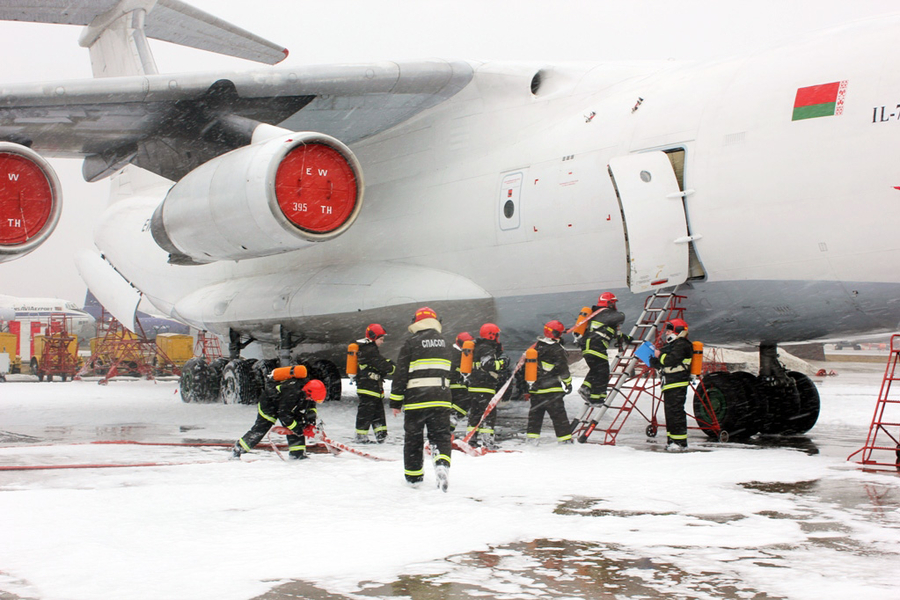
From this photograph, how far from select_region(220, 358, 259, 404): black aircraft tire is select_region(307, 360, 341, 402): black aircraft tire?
0.91 m

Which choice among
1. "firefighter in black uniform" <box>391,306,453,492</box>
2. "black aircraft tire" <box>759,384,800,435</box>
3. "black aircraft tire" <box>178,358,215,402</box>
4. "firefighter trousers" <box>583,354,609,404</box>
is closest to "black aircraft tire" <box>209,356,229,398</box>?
"black aircraft tire" <box>178,358,215,402</box>

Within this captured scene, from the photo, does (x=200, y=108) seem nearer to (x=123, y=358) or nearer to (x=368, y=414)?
Answer: (x=368, y=414)

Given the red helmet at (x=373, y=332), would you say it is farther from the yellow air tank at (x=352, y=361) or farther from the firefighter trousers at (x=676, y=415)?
the firefighter trousers at (x=676, y=415)

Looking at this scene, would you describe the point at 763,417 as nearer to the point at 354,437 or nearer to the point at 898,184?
the point at 898,184

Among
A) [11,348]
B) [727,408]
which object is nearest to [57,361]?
[11,348]

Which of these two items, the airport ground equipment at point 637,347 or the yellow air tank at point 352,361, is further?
the yellow air tank at point 352,361

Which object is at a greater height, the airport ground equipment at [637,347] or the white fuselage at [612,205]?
the white fuselage at [612,205]

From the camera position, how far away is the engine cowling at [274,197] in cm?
820

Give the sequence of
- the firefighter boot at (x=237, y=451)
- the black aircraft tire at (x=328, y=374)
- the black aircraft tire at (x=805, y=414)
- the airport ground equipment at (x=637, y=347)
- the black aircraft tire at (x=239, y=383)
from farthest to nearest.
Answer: the black aircraft tire at (x=328, y=374)
the black aircraft tire at (x=239, y=383)
the black aircraft tire at (x=805, y=414)
the airport ground equipment at (x=637, y=347)
the firefighter boot at (x=237, y=451)

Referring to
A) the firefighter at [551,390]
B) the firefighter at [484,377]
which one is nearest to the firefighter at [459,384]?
the firefighter at [484,377]

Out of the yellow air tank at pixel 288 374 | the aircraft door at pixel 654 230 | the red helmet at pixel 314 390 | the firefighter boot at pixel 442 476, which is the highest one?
the aircraft door at pixel 654 230

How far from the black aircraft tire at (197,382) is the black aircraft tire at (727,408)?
8.67 meters

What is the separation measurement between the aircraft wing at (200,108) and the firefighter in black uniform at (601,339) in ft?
11.0

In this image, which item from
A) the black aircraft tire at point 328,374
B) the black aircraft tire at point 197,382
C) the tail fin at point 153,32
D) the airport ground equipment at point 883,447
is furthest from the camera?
the black aircraft tire at point 197,382
